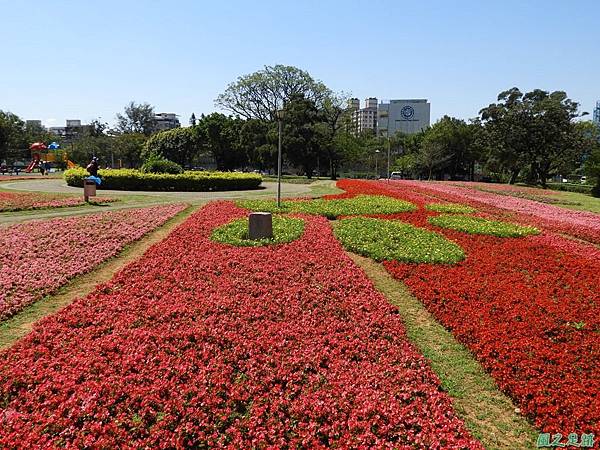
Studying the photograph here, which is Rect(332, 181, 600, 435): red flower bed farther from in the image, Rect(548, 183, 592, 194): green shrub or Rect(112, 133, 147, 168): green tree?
Rect(112, 133, 147, 168): green tree

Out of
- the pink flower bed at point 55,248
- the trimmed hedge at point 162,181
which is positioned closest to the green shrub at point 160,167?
the trimmed hedge at point 162,181

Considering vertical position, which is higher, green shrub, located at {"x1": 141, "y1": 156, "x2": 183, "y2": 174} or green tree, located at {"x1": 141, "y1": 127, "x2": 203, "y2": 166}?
green tree, located at {"x1": 141, "y1": 127, "x2": 203, "y2": 166}

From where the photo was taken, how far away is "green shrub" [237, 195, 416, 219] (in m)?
16.1

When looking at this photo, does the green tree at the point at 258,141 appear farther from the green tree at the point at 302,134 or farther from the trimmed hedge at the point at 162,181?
the trimmed hedge at the point at 162,181

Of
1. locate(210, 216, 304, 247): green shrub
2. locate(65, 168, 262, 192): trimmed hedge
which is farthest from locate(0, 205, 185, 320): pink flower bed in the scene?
locate(65, 168, 262, 192): trimmed hedge

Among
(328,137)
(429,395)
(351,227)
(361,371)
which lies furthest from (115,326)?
(328,137)

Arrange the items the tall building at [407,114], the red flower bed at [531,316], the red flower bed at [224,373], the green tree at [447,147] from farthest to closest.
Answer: the tall building at [407,114], the green tree at [447,147], the red flower bed at [531,316], the red flower bed at [224,373]

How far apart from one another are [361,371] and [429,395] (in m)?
0.81

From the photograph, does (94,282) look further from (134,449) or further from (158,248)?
(134,449)

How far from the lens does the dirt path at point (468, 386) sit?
4.36 meters

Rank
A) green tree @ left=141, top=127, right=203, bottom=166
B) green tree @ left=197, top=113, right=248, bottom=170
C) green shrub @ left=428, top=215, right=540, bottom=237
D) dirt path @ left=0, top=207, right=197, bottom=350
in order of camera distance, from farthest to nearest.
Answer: green tree @ left=141, top=127, right=203, bottom=166 → green tree @ left=197, top=113, right=248, bottom=170 → green shrub @ left=428, top=215, right=540, bottom=237 → dirt path @ left=0, top=207, right=197, bottom=350

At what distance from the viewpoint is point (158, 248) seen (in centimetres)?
1025

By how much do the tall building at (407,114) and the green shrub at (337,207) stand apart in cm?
11676

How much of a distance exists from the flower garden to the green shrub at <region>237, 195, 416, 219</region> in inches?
203
